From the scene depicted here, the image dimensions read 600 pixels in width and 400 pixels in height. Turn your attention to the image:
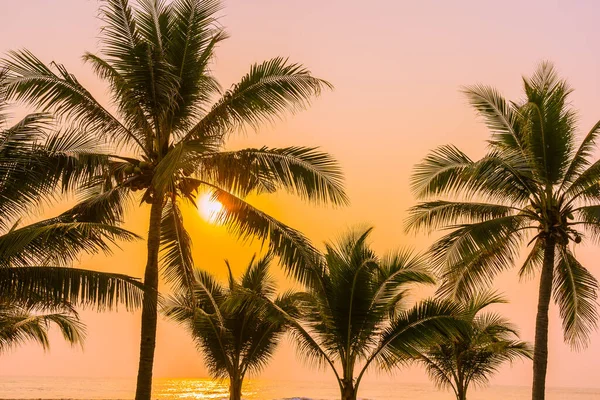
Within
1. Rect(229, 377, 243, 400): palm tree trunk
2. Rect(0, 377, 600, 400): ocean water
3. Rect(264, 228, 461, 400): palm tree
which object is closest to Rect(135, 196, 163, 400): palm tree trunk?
Rect(264, 228, 461, 400): palm tree

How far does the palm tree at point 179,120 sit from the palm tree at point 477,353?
9674 millimetres

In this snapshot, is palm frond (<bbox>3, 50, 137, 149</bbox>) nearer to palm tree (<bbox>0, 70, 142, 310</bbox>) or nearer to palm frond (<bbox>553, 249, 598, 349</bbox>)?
palm tree (<bbox>0, 70, 142, 310</bbox>)

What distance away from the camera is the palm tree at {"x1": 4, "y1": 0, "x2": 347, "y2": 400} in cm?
1379

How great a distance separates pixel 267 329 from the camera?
21.9 meters

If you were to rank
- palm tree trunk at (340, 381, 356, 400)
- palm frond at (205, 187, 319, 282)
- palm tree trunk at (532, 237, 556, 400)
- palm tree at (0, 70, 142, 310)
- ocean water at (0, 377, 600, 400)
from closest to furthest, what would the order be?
palm tree at (0, 70, 142, 310) → palm frond at (205, 187, 319, 282) → palm tree trunk at (532, 237, 556, 400) → palm tree trunk at (340, 381, 356, 400) → ocean water at (0, 377, 600, 400)

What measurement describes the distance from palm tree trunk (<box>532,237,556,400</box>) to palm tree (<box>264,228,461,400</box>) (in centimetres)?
196

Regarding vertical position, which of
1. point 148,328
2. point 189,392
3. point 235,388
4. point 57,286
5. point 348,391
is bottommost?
point 189,392

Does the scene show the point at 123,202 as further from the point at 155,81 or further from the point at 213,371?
the point at 213,371

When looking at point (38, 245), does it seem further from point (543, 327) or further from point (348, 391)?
point (543, 327)

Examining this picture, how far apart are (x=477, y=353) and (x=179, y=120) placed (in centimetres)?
1219

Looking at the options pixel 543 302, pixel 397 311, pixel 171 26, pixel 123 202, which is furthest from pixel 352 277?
pixel 171 26

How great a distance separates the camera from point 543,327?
16656 mm

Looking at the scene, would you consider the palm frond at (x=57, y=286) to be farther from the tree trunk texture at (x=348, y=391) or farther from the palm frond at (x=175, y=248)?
the tree trunk texture at (x=348, y=391)

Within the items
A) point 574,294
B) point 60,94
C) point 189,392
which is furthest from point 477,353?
point 189,392
